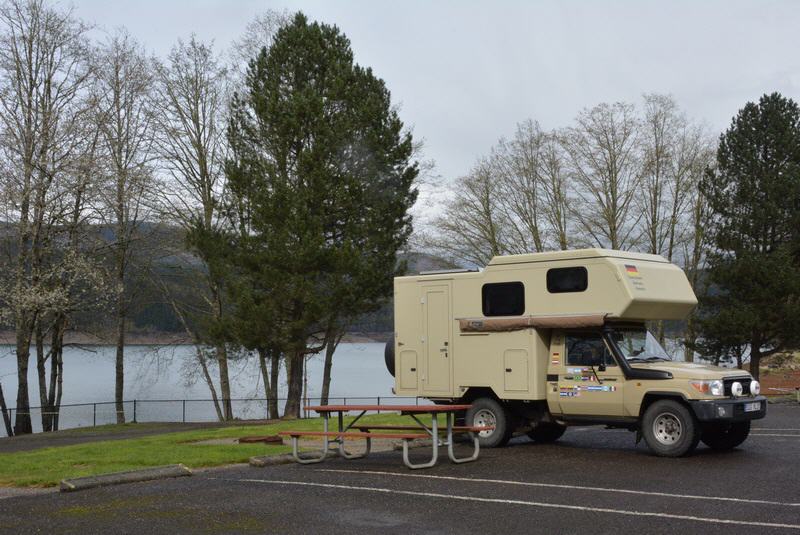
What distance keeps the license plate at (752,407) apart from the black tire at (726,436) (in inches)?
18.0

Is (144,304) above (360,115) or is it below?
below

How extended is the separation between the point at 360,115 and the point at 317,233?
13.5 feet

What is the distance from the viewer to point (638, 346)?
46.5 feet

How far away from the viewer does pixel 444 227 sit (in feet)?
134

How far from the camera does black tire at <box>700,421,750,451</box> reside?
13742mm

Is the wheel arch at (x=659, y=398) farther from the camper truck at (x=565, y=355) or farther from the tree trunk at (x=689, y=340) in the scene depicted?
the tree trunk at (x=689, y=340)

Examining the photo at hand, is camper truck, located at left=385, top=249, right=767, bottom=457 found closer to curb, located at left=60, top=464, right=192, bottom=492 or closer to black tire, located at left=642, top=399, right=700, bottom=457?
black tire, located at left=642, top=399, right=700, bottom=457

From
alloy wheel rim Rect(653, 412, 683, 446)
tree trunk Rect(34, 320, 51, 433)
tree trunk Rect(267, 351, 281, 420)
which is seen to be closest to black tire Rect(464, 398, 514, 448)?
alloy wheel rim Rect(653, 412, 683, 446)

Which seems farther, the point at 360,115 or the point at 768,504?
the point at 360,115

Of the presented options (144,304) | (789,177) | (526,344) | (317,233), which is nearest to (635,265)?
(526,344)

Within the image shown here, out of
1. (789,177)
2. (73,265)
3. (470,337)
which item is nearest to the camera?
(470,337)

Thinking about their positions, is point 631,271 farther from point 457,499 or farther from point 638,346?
point 457,499

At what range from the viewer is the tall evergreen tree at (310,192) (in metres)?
28.1

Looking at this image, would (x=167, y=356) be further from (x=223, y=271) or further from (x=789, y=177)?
(x=789, y=177)
